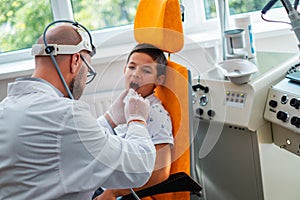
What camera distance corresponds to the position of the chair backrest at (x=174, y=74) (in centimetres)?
163

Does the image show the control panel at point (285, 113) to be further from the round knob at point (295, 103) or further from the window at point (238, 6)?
the window at point (238, 6)

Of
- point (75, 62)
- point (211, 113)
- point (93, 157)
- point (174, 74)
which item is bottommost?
point (211, 113)

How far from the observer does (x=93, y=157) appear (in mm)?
1171

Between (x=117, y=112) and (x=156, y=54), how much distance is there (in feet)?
1.01

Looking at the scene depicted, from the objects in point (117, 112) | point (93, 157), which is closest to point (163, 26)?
point (117, 112)

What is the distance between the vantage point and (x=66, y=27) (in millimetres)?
1352

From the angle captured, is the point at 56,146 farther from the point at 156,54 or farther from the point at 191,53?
the point at 191,53

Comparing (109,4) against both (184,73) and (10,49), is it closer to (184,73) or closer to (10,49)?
(10,49)

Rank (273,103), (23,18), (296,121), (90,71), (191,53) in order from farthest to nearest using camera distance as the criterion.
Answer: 1. (23,18)
2. (191,53)
3. (273,103)
4. (296,121)
5. (90,71)

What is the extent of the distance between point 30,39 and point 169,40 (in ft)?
4.65

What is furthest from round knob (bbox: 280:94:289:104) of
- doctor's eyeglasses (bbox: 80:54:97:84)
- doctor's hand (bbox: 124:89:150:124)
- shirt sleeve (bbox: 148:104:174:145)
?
doctor's eyeglasses (bbox: 80:54:97:84)

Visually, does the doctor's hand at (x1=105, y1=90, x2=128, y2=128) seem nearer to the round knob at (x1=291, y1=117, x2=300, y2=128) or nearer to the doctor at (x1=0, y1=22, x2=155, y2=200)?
the doctor at (x1=0, y1=22, x2=155, y2=200)

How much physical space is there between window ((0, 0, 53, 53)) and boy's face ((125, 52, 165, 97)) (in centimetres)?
122

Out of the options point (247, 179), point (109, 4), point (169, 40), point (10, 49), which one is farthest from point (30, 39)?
point (247, 179)
